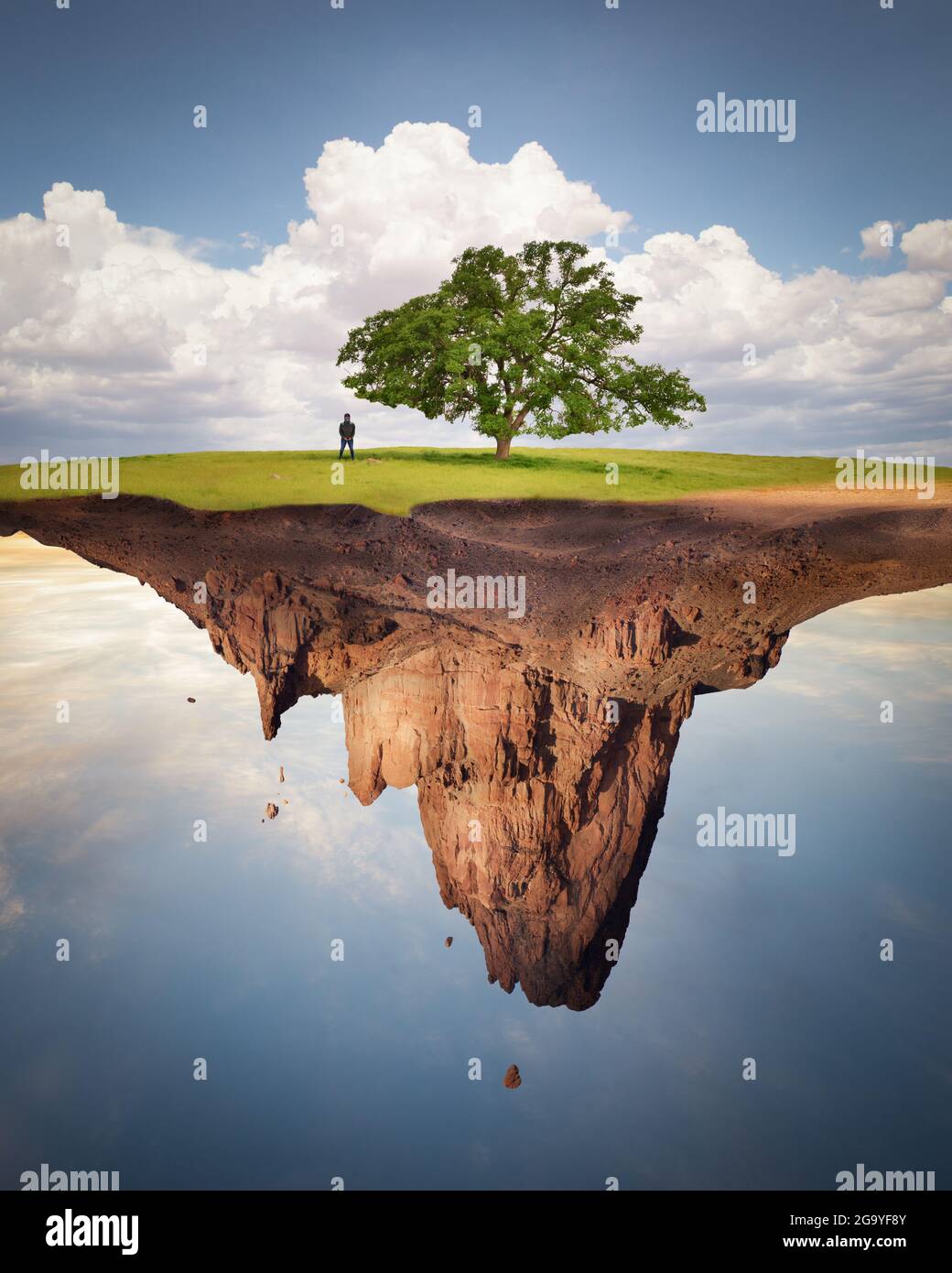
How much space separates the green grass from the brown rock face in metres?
0.31

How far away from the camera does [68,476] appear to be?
1045 centimetres

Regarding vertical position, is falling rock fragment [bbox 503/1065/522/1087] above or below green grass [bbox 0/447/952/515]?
below

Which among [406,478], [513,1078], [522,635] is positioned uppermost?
[406,478]

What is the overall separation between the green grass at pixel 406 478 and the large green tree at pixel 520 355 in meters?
0.96

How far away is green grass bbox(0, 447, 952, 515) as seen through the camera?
10.9 metres

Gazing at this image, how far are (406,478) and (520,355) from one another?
12.4 ft

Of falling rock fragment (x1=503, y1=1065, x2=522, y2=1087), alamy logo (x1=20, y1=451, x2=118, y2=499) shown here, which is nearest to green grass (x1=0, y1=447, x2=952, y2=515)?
alamy logo (x1=20, y1=451, x2=118, y2=499)

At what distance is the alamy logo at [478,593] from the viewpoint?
1054 cm

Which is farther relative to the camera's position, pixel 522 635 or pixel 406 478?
pixel 406 478

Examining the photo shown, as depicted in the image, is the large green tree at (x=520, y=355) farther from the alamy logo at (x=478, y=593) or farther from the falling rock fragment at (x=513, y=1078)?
the falling rock fragment at (x=513, y=1078)

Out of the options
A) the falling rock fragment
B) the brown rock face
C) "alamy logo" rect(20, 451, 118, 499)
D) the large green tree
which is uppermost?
the large green tree

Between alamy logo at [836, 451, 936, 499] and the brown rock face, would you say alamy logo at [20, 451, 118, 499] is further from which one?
alamy logo at [836, 451, 936, 499]

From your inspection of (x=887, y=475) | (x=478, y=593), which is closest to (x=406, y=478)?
(x=478, y=593)

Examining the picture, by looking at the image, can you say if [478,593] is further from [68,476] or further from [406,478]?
[68,476]
